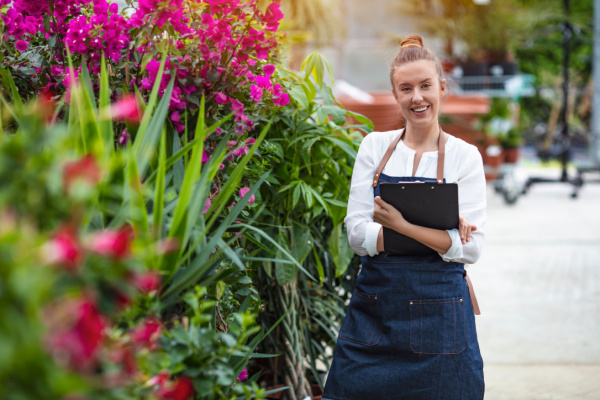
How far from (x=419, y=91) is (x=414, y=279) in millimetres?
530

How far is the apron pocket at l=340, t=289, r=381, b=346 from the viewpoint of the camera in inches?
79.7

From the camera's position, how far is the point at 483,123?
9.34 metres

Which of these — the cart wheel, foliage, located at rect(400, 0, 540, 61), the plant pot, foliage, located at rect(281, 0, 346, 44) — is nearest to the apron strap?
the cart wheel

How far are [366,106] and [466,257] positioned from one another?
5.68m

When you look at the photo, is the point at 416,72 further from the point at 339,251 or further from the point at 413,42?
the point at 339,251

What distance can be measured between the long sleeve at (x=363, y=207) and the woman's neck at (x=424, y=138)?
12 centimetres

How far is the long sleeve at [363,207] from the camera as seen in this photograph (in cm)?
199

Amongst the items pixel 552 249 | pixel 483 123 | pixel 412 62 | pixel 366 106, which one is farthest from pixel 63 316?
pixel 483 123

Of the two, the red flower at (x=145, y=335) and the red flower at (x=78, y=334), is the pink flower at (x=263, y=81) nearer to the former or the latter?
the red flower at (x=145, y=335)

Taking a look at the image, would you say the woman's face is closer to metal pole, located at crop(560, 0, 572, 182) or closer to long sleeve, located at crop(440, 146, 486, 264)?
long sleeve, located at crop(440, 146, 486, 264)

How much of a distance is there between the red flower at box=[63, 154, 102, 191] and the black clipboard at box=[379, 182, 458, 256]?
1.19 metres

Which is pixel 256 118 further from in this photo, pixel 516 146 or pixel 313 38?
pixel 313 38

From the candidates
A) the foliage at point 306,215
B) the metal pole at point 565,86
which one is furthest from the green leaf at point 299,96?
the metal pole at point 565,86

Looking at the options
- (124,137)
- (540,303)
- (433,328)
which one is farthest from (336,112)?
(540,303)
